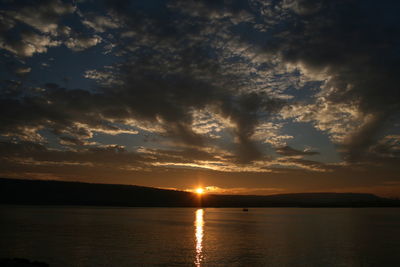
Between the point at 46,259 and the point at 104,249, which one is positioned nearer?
the point at 46,259

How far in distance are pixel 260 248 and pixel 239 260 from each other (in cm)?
1139

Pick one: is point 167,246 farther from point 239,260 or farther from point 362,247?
point 362,247

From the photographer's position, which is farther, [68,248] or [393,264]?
[68,248]

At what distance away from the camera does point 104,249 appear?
4597 centimetres

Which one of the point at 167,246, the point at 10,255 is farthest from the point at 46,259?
the point at 167,246

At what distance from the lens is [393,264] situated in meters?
37.5

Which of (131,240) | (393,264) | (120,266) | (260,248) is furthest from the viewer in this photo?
(131,240)

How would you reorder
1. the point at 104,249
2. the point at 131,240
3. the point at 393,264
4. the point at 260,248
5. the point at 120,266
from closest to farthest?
the point at 120,266 < the point at 393,264 < the point at 104,249 < the point at 260,248 < the point at 131,240

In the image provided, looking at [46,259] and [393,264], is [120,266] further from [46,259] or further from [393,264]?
[393,264]

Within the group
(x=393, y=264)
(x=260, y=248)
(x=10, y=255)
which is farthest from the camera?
(x=260, y=248)

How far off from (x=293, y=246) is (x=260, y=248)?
619 centimetres

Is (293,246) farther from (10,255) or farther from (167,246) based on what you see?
(10,255)

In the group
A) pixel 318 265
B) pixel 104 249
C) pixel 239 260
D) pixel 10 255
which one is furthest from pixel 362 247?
pixel 10 255

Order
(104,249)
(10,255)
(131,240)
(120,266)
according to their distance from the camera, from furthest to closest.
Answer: (131,240), (104,249), (10,255), (120,266)
